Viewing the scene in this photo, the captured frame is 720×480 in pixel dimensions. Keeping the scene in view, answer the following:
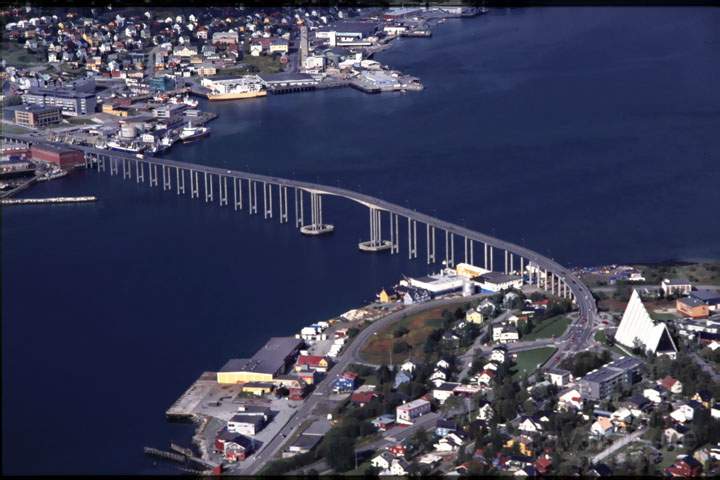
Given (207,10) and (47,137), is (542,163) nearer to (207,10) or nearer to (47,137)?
(47,137)

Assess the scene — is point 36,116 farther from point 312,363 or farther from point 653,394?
point 653,394

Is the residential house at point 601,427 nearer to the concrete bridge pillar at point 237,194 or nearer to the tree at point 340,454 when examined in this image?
the tree at point 340,454

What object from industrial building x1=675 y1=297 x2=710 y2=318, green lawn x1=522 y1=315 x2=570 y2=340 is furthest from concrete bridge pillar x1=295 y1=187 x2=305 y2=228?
industrial building x1=675 y1=297 x2=710 y2=318

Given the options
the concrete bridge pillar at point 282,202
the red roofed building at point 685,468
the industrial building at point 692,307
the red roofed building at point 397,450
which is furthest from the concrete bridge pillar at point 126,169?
the red roofed building at point 685,468

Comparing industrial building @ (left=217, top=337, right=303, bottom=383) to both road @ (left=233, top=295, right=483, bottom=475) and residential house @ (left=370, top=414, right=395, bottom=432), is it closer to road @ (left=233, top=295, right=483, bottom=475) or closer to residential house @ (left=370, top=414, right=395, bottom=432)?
road @ (left=233, top=295, right=483, bottom=475)

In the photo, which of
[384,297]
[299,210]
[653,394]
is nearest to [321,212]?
[299,210]

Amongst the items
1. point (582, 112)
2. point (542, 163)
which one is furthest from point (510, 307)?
point (582, 112)

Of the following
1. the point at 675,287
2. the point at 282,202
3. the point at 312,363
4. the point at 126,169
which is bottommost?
the point at 126,169
